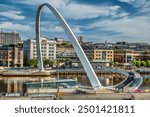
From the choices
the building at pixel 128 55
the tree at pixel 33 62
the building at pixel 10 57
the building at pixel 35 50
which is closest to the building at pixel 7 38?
the building at pixel 35 50

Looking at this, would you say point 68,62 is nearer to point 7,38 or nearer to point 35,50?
point 35,50

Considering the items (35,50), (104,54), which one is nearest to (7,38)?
(35,50)

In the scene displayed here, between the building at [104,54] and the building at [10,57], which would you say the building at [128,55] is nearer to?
the building at [104,54]

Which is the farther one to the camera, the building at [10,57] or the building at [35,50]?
the building at [35,50]

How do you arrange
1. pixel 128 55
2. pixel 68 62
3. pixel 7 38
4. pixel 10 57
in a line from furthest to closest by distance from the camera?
1. pixel 7 38
2. pixel 128 55
3. pixel 68 62
4. pixel 10 57

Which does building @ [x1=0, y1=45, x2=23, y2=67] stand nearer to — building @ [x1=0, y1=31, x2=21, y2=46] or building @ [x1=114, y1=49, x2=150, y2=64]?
building @ [x1=114, y1=49, x2=150, y2=64]

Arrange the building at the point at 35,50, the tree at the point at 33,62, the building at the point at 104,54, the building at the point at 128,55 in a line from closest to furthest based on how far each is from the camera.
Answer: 1. the tree at the point at 33,62
2. the building at the point at 104,54
3. the building at the point at 35,50
4. the building at the point at 128,55

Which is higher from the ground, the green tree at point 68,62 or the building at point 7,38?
the building at point 7,38

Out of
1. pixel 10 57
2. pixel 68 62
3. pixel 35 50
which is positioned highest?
pixel 35 50

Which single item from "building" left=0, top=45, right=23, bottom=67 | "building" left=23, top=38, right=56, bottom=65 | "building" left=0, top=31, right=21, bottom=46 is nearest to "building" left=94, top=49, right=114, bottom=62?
"building" left=23, top=38, right=56, bottom=65
